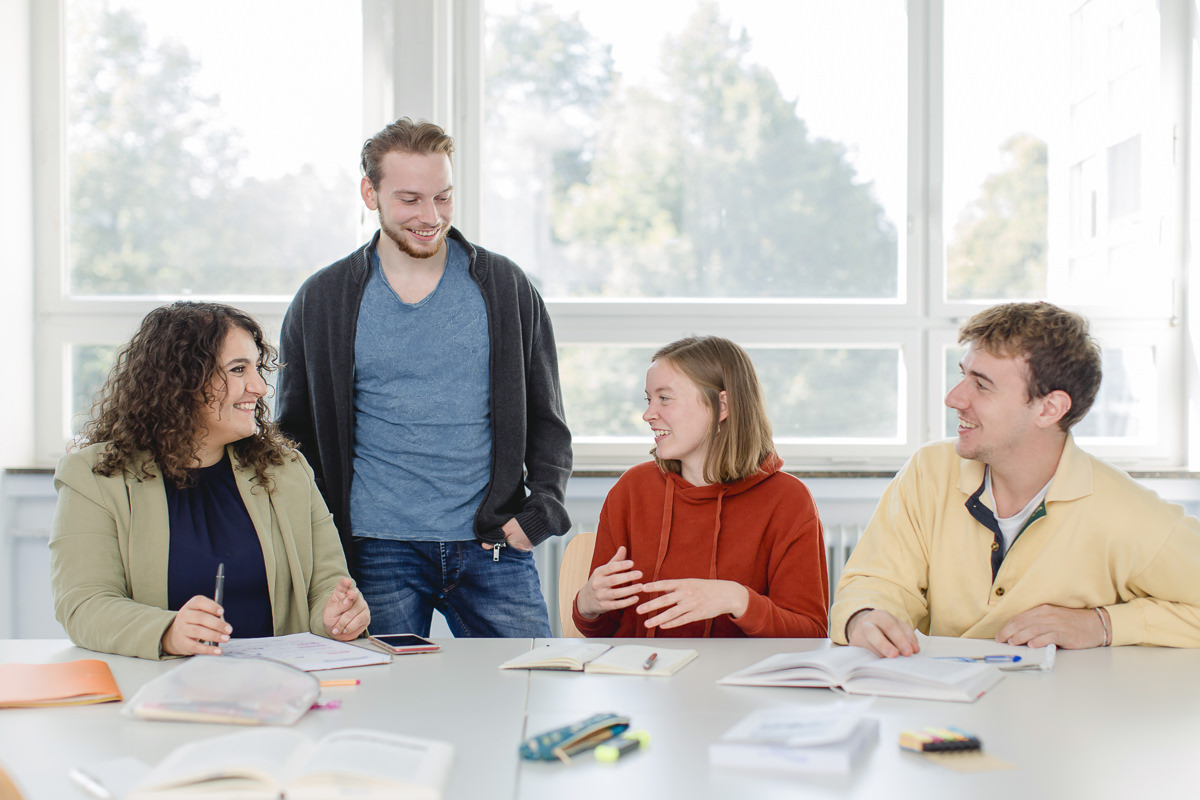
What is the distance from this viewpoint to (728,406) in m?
2.05

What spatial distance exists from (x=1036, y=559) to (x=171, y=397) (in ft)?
5.42

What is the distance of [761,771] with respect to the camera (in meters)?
1.10

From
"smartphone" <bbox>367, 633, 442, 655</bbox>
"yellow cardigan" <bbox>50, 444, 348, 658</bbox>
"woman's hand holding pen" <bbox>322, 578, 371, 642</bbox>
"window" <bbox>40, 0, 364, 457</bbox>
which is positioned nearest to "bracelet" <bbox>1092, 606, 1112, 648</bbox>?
"smartphone" <bbox>367, 633, 442, 655</bbox>

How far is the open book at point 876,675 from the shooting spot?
1.39 m

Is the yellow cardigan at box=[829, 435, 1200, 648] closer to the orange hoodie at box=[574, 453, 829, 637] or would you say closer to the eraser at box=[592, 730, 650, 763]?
the orange hoodie at box=[574, 453, 829, 637]

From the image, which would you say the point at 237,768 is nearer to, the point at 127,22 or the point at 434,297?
the point at 434,297

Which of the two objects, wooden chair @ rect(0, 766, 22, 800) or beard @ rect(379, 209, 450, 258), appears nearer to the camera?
wooden chair @ rect(0, 766, 22, 800)

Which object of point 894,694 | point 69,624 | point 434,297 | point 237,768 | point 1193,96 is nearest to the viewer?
point 237,768

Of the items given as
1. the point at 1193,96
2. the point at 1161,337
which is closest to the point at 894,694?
the point at 1161,337

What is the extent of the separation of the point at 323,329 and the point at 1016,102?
2.45 meters

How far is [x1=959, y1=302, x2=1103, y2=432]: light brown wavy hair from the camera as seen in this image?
1.80 m

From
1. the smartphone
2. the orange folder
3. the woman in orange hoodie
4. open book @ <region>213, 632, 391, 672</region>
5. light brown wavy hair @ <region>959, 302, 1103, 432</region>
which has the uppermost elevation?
light brown wavy hair @ <region>959, 302, 1103, 432</region>

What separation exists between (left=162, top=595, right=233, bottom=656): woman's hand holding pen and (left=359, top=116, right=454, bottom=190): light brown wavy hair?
1.14m

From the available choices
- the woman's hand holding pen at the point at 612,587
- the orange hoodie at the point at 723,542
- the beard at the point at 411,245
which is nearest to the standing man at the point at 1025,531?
the orange hoodie at the point at 723,542
